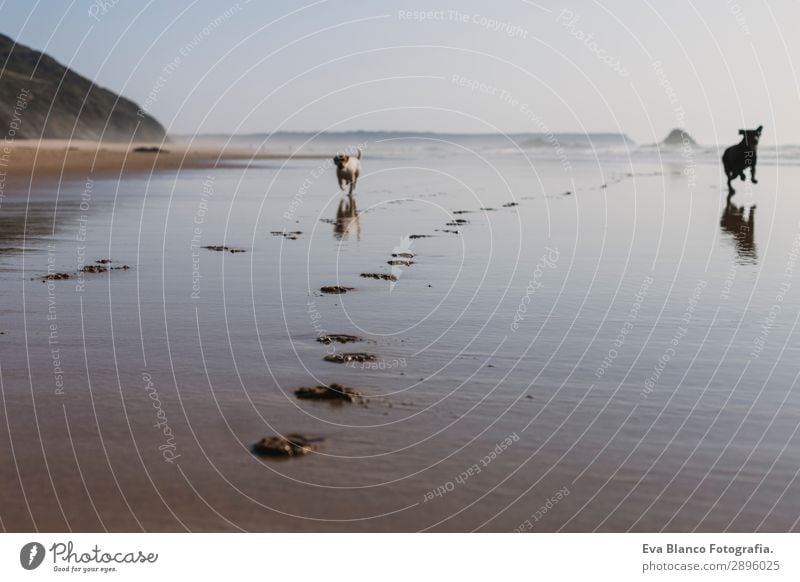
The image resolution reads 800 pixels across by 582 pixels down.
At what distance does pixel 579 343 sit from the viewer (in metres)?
9.84

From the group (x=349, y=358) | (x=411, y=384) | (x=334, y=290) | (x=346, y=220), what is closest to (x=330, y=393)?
(x=411, y=384)

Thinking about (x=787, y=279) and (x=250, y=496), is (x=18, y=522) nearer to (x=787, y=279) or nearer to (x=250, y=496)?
(x=250, y=496)

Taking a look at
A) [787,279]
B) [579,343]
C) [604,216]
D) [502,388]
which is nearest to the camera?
[502,388]

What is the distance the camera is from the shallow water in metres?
5.89

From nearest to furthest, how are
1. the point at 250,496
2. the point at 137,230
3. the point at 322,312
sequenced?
the point at 250,496 < the point at 322,312 < the point at 137,230

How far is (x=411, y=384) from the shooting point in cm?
831

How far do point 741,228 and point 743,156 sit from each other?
10.4 meters

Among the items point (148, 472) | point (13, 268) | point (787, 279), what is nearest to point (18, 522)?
point (148, 472)

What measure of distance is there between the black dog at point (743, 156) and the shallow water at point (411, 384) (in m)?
11.9

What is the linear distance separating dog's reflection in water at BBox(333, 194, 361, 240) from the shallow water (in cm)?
135

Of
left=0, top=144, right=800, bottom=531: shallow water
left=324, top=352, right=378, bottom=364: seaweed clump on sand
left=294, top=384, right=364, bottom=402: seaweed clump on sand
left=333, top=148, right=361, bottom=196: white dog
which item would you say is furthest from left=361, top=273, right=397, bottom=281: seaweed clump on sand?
left=333, top=148, right=361, bottom=196: white dog

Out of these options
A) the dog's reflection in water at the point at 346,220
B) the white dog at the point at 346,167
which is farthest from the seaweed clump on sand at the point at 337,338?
the white dog at the point at 346,167

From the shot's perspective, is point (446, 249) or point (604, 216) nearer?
point (446, 249)

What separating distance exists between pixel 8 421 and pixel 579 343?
5793mm
